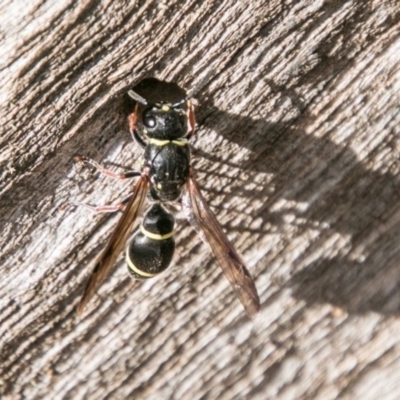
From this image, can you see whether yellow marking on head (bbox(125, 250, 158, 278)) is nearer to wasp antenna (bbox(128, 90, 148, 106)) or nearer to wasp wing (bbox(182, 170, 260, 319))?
wasp wing (bbox(182, 170, 260, 319))

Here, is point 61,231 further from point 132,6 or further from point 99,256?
point 132,6

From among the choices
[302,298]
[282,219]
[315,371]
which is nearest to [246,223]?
[282,219]

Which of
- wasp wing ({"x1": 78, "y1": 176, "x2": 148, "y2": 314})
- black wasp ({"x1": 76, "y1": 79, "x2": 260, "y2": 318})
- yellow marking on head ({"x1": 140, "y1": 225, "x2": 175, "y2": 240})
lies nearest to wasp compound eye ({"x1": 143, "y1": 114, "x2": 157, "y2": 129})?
black wasp ({"x1": 76, "y1": 79, "x2": 260, "y2": 318})

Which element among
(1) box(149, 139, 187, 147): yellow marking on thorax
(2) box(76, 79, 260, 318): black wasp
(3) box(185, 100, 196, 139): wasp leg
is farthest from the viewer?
(1) box(149, 139, 187, 147): yellow marking on thorax

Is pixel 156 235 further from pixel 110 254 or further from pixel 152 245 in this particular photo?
pixel 110 254

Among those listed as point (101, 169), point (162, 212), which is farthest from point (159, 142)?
point (101, 169)

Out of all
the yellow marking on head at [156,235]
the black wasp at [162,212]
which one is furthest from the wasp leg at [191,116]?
the yellow marking on head at [156,235]

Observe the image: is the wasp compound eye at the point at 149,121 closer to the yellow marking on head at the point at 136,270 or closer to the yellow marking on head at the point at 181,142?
the yellow marking on head at the point at 181,142
